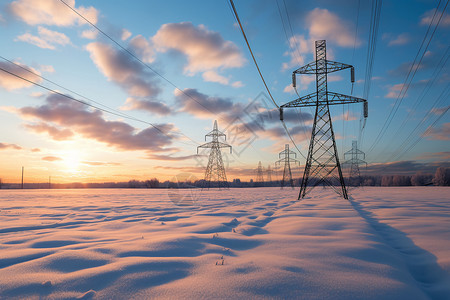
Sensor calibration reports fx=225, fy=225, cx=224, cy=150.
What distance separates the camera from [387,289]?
2.10m

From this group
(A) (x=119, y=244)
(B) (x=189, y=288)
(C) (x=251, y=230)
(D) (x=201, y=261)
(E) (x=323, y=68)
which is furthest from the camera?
(E) (x=323, y=68)

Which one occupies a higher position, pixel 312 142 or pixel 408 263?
pixel 312 142

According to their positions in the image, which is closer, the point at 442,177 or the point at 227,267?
the point at 227,267

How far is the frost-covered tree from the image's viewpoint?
78144mm

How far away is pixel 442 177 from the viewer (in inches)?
3105

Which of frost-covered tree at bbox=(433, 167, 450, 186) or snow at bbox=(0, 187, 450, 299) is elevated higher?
snow at bbox=(0, 187, 450, 299)

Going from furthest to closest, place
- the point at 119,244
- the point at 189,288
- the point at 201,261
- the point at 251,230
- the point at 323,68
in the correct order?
the point at 323,68
the point at 251,230
the point at 119,244
the point at 201,261
the point at 189,288

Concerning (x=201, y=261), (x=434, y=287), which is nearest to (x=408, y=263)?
(x=434, y=287)

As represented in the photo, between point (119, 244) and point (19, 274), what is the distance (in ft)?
4.40

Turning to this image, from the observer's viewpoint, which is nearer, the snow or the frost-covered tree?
the snow

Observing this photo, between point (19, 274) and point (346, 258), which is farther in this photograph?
point (346, 258)

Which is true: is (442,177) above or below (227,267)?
below

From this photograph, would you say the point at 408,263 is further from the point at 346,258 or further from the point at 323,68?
the point at 323,68

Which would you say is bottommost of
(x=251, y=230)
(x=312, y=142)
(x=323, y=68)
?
(x=251, y=230)
